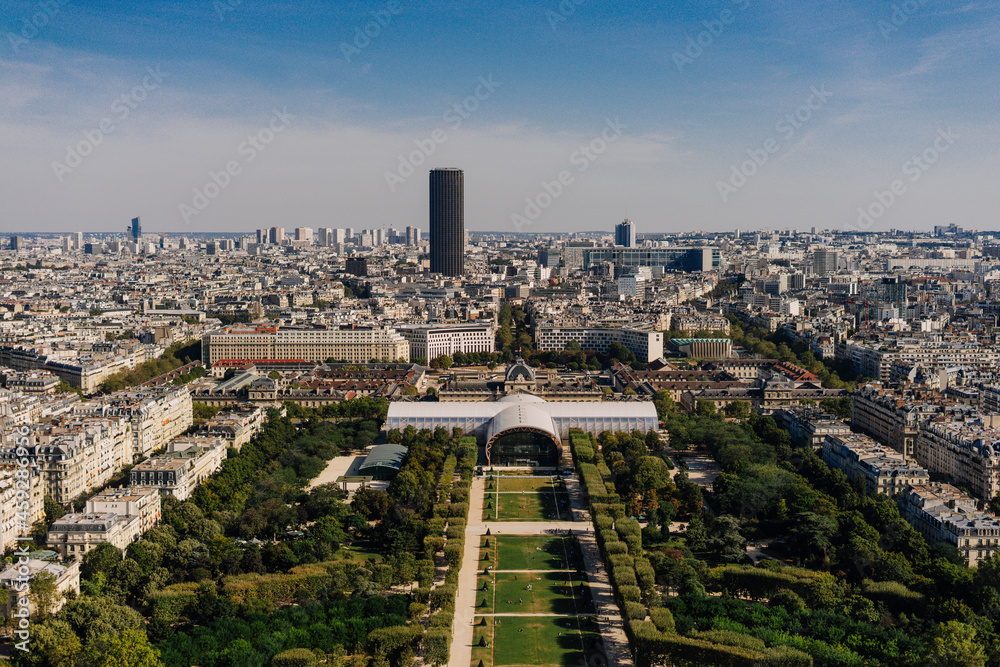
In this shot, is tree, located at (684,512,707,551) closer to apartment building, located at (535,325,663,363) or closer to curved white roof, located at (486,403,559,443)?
curved white roof, located at (486,403,559,443)

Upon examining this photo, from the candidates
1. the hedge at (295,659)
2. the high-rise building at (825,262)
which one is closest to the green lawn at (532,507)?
the hedge at (295,659)

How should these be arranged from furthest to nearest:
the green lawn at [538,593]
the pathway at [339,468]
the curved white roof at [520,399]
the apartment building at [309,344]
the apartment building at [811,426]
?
the apartment building at [309,344] → the curved white roof at [520,399] → the apartment building at [811,426] → the pathway at [339,468] → the green lawn at [538,593]

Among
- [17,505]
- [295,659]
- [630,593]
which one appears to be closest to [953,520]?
[630,593]

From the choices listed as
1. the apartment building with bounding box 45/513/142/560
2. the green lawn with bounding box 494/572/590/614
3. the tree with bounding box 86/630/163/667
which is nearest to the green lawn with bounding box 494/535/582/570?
the green lawn with bounding box 494/572/590/614

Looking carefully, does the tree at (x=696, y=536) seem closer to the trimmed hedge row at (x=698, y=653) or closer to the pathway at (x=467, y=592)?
the pathway at (x=467, y=592)

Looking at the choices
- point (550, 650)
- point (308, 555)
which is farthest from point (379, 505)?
point (550, 650)
